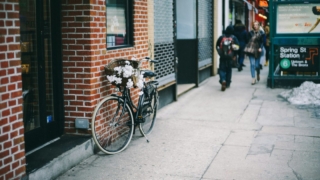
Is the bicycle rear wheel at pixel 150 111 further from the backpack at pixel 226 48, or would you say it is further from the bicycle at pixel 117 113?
the backpack at pixel 226 48

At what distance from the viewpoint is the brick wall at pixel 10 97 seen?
176 inches

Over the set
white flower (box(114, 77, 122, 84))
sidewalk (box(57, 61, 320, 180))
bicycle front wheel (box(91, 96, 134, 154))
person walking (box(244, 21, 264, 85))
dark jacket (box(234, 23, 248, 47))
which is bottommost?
sidewalk (box(57, 61, 320, 180))

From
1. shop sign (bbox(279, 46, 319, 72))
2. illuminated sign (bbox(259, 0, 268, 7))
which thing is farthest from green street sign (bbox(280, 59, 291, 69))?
illuminated sign (bbox(259, 0, 268, 7))

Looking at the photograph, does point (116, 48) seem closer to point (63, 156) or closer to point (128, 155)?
point (128, 155)

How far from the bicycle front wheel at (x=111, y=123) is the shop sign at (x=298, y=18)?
6.80 metres

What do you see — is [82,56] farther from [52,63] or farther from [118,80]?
[118,80]

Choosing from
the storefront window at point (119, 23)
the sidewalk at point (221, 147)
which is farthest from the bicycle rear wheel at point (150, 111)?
the storefront window at point (119, 23)

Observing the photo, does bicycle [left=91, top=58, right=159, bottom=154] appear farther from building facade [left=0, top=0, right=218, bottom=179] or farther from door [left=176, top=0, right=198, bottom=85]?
door [left=176, top=0, right=198, bottom=85]

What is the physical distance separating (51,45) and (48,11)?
1.53ft

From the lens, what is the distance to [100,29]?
6.59 meters

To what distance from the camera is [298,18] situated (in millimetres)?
12219

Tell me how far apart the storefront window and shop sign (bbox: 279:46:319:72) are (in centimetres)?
563

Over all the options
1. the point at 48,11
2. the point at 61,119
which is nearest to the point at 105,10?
the point at 48,11

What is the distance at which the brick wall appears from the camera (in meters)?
4.48
